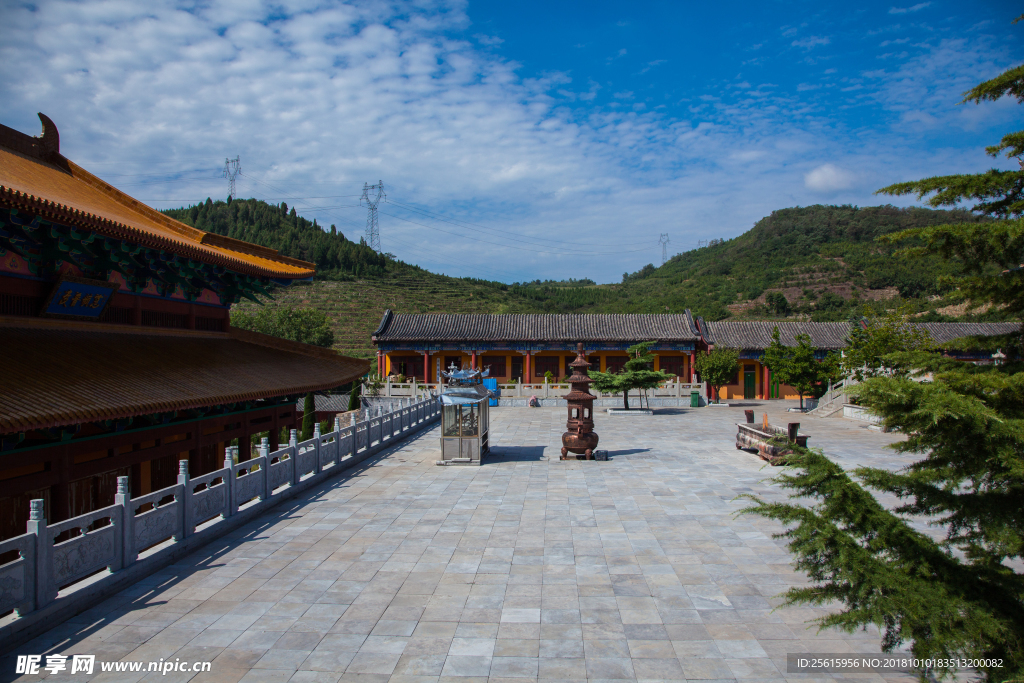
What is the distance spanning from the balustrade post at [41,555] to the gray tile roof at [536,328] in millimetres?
26483

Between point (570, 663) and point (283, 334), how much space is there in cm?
3737

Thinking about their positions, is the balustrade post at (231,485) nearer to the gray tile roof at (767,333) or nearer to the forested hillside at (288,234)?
the gray tile roof at (767,333)

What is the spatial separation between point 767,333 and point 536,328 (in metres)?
12.9

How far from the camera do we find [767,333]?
33281 mm

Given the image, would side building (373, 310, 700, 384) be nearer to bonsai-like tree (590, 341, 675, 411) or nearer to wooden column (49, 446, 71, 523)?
bonsai-like tree (590, 341, 675, 411)

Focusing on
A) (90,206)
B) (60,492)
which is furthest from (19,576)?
(90,206)

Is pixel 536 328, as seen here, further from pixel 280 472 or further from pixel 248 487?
pixel 248 487

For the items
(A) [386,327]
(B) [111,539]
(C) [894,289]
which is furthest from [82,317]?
(C) [894,289]

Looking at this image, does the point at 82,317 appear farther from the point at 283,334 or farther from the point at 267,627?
the point at 283,334

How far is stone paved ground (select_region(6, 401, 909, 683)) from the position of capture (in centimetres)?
472

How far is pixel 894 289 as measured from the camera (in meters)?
56.1

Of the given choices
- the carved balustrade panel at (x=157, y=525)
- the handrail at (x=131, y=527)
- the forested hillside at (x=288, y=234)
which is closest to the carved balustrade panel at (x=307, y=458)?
the handrail at (x=131, y=527)

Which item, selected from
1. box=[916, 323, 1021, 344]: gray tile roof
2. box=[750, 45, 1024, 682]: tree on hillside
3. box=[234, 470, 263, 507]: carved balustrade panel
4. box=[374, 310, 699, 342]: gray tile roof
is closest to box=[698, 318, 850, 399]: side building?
box=[374, 310, 699, 342]: gray tile roof

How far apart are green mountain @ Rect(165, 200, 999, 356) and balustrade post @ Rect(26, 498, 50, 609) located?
42.1 metres
